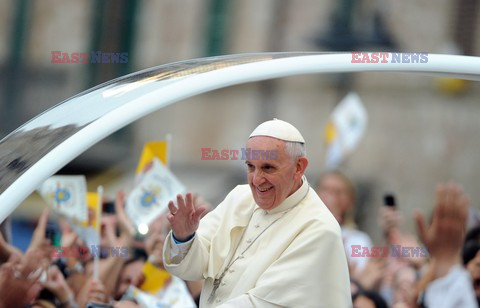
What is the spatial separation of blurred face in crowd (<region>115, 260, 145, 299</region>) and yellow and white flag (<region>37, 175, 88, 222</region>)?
444mm

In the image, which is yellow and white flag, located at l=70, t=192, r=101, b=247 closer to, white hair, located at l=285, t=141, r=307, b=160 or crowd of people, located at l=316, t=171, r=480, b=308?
crowd of people, located at l=316, t=171, r=480, b=308

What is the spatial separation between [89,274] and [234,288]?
2.60 m

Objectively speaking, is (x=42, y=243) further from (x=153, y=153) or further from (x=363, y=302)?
(x=363, y=302)

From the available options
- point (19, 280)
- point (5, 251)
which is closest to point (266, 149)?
point (19, 280)

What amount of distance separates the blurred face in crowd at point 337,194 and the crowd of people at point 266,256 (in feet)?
0.04

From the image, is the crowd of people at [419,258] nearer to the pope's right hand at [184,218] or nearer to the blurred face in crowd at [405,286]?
the blurred face in crowd at [405,286]

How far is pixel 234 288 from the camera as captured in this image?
18.0ft

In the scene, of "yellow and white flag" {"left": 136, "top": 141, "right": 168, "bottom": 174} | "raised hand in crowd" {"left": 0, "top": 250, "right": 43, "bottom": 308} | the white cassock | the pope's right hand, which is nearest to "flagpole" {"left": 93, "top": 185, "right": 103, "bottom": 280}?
"yellow and white flag" {"left": 136, "top": 141, "right": 168, "bottom": 174}

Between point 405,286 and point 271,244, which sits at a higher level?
point 271,244

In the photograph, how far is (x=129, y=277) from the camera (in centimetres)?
783

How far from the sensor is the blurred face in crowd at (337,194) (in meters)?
9.21

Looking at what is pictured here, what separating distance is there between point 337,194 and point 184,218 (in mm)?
3984

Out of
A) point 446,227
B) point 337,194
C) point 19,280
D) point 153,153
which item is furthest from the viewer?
point 337,194

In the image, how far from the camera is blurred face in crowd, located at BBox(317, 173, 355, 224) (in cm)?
921
